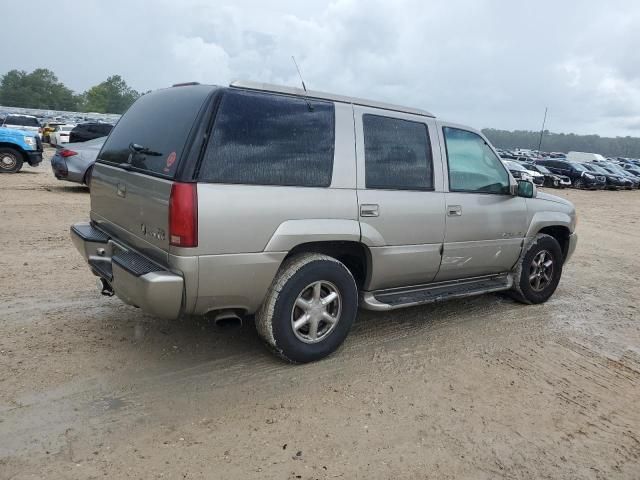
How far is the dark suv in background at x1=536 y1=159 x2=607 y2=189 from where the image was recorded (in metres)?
30.7

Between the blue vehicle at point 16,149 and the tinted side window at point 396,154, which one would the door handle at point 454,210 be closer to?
the tinted side window at point 396,154

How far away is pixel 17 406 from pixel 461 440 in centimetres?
262

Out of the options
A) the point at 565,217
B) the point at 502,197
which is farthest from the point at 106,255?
the point at 565,217

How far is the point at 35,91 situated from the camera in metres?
116

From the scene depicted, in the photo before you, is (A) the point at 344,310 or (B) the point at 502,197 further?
(B) the point at 502,197

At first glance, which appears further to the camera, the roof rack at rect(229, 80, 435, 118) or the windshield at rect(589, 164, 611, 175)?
the windshield at rect(589, 164, 611, 175)

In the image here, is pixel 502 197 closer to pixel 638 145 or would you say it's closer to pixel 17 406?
pixel 17 406

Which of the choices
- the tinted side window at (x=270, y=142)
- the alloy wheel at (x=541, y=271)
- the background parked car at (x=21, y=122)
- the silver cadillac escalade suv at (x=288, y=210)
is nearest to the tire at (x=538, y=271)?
the alloy wheel at (x=541, y=271)

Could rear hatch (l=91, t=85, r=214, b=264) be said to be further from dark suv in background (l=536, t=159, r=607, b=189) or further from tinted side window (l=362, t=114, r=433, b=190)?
dark suv in background (l=536, t=159, r=607, b=189)

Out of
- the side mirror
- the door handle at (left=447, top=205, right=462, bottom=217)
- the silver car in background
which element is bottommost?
the silver car in background

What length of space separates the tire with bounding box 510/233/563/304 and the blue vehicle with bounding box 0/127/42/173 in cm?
1469

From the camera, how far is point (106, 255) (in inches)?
154

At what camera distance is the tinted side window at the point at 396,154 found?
13.3 feet

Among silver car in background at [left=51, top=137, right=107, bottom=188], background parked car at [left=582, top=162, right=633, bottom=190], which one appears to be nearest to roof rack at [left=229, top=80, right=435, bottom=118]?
silver car in background at [left=51, top=137, right=107, bottom=188]
